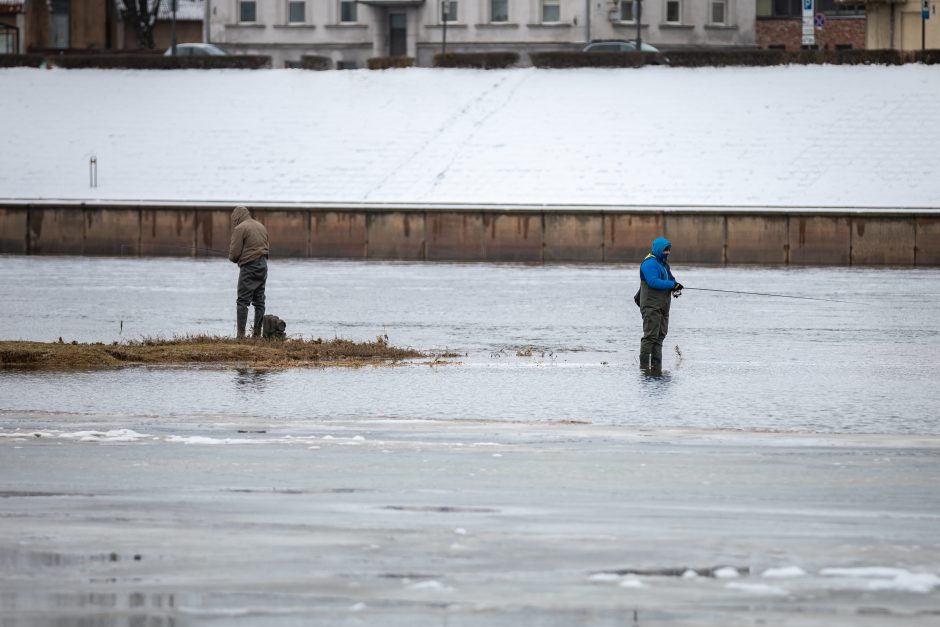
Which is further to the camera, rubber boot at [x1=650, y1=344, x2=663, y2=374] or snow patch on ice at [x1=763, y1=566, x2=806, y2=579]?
rubber boot at [x1=650, y1=344, x2=663, y2=374]

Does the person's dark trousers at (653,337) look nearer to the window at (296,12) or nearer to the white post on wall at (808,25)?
the white post on wall at (808,25)

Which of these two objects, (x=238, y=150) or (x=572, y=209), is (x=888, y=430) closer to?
(x=572, y=209)

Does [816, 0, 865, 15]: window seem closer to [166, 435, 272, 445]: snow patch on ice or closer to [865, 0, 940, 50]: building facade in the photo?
[865, 0, 940, 50]: building facade

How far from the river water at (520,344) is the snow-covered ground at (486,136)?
353 inches

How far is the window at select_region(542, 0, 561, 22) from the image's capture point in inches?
2800

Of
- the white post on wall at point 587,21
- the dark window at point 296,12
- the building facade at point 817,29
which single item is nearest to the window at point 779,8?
the building facade at point 817,29

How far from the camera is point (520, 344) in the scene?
20812 millimetres

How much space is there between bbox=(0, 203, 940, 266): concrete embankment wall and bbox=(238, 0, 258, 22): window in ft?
101

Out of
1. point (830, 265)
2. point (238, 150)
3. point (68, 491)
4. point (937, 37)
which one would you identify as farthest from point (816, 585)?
point (937, 37)

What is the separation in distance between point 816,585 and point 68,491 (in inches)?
170

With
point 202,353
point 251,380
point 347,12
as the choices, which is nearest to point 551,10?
point 347,12

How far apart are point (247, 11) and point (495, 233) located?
34217 mm

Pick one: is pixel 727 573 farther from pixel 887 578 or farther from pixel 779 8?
pixel 779 8

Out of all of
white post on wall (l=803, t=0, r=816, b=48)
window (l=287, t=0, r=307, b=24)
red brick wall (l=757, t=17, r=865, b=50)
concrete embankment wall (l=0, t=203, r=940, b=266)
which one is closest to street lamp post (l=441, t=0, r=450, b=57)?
window (l=287, t=0, r=307, b=24)
